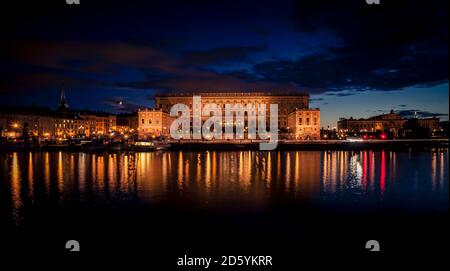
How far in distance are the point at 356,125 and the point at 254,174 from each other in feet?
334

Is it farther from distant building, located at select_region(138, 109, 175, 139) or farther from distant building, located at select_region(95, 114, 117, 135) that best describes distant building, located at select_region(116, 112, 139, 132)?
→ distant building, located at select_region(138, 109, 175, 139)

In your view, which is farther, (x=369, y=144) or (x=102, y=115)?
(x=102, y=115)

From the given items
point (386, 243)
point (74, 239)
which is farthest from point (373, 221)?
point (74, 239)

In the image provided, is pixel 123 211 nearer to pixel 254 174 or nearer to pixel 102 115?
pixel 254 174

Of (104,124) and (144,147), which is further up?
(104,124)

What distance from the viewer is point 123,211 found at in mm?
13766

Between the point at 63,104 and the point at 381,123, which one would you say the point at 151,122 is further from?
the point at 381,123

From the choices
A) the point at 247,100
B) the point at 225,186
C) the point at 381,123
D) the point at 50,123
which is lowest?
the point at 225,186

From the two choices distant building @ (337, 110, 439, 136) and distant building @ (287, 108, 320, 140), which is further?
distant building @ (337, 110, 439, 136)

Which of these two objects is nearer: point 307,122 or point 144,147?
point 144,147

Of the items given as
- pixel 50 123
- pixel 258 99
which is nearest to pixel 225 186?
pixel 258 99

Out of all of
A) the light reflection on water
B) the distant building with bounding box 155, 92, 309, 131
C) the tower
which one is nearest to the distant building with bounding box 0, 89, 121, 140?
the tower

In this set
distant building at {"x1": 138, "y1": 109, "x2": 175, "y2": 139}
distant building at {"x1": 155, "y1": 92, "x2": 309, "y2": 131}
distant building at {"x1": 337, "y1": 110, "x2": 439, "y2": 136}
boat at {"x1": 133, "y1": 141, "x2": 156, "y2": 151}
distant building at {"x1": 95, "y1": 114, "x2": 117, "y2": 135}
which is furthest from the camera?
distant building at {"x1": 337, "y1": 110, "x2": 439, "y2": 136}
